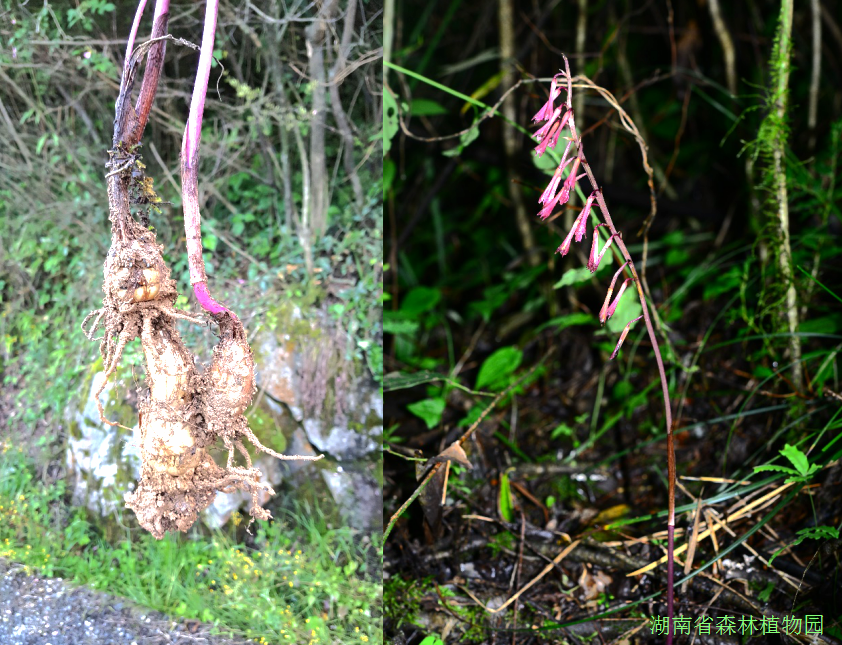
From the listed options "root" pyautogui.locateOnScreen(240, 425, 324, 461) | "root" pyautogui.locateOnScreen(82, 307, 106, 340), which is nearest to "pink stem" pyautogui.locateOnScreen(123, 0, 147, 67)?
"root" pyautogui.locateOnScreen(82, 307, 106, 340)

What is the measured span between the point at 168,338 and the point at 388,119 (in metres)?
0.55

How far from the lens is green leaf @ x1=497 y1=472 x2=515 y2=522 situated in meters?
1.35

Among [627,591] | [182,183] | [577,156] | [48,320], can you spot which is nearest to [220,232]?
[182,183]

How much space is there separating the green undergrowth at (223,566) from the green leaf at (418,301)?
2.72 ft

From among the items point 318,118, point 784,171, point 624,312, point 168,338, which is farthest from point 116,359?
point 784,171

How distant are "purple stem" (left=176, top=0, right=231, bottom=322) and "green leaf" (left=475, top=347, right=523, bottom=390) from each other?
2.71 feet

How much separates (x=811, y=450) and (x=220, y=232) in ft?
3.77

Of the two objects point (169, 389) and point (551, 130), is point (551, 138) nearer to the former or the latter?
point (551, 130)

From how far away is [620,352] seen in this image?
181 centimetres

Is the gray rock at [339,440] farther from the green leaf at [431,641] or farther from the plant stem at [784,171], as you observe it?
the plant stem at [784,171]

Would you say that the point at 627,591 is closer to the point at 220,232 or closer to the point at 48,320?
the point at 220,232

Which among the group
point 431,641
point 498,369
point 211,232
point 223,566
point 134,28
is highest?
point 134,28

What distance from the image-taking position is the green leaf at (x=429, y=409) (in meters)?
1.39

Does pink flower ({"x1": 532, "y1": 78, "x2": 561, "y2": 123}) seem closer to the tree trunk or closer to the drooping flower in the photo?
the drooping flower
